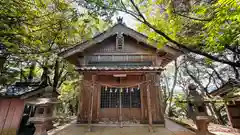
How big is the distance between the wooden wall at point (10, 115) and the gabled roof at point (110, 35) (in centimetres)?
369

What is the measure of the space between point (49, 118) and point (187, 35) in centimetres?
872

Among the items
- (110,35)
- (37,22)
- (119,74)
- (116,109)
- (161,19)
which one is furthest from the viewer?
(110,35)

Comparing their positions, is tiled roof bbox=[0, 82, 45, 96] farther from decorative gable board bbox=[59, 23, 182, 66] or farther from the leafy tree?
decorative gable board bbox=[59, 23, 182, 66]

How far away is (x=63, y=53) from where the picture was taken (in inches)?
298

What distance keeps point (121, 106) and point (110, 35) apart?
5.00 metres

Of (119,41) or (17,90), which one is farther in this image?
(119,41)

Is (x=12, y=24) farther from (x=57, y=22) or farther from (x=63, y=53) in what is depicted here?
(x=63, y=53)

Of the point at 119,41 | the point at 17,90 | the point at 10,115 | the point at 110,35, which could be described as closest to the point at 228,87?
the point at 119,41

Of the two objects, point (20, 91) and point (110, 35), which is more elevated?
point (110, 35)

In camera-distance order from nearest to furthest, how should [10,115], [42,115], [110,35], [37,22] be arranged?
[42,115] < [37,22] < [10,115] < [110,35]

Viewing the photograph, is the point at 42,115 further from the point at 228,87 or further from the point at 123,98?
the point at 228,87

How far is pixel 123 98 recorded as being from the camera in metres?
7.79

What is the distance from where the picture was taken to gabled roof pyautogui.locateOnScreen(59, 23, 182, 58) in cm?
757

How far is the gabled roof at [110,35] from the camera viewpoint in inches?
298
